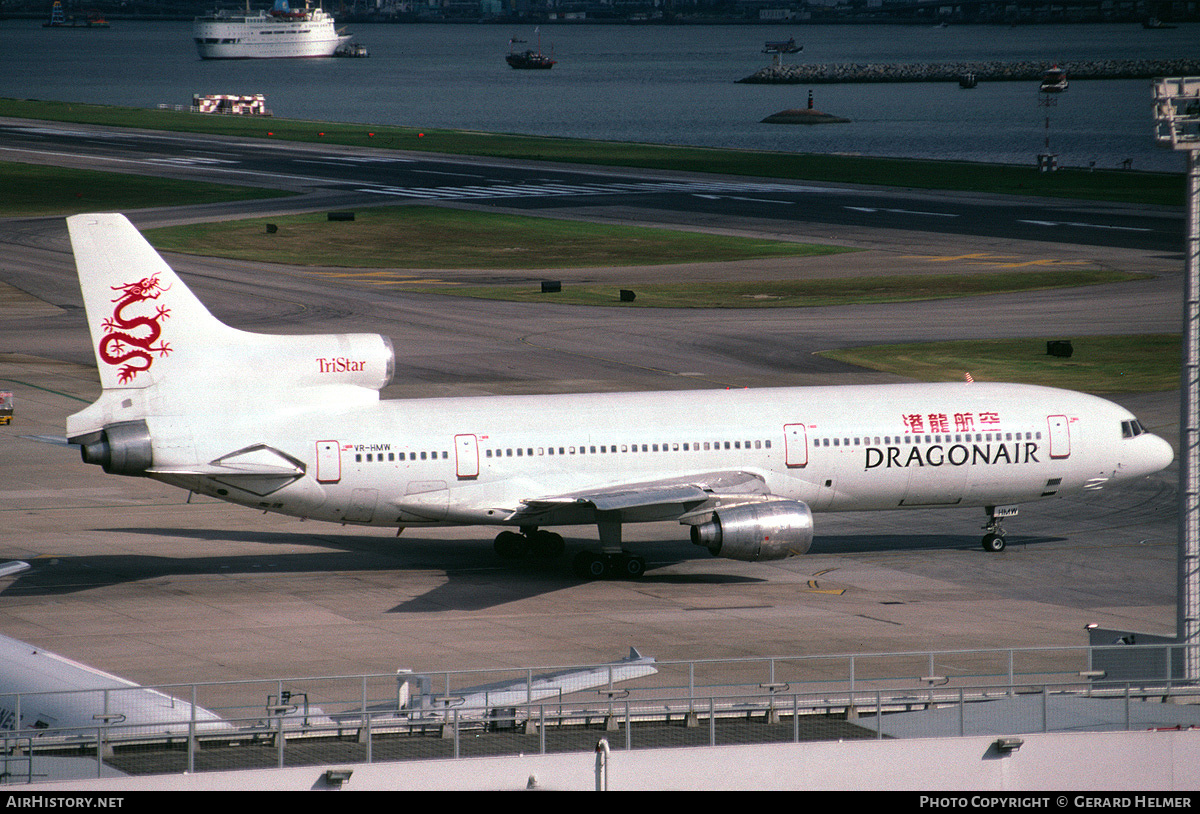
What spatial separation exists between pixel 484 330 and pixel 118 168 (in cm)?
8528

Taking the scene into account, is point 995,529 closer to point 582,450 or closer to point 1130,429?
point 1130,429

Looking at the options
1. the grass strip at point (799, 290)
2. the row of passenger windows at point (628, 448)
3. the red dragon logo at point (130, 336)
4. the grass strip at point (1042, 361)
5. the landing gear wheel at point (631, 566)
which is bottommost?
the landing gear wheel at point (631, 566)

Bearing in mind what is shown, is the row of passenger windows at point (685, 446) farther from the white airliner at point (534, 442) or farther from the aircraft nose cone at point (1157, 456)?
the aircraft nose cone at point (1157, 456)

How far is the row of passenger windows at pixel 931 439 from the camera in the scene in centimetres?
4538

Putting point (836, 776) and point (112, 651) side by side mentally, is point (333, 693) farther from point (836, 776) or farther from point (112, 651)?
point (836, 776)

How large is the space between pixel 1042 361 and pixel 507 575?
41888 millimetres

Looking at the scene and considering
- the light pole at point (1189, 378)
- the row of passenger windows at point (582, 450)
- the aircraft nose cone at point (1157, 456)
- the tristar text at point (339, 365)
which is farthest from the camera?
the aircraft nose cone at point (1157, 456)

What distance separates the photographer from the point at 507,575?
44969 millimetres

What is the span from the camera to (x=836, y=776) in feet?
87.0

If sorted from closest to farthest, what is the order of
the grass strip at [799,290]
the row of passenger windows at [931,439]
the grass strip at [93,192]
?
the row of passenger windows at [931,439]
the grass strip at [799,290]
the grass strip at [93,192]

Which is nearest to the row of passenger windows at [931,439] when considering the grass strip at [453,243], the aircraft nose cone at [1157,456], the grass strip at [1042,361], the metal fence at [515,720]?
the aircraft nose cone at [1157,456]

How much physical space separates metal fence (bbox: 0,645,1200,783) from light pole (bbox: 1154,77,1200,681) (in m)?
0.74

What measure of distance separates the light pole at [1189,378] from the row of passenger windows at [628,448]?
16707mm
